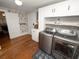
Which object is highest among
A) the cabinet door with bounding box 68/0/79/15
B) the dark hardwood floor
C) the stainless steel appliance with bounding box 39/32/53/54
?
the cabinet door with bounding box 68/0/79/15

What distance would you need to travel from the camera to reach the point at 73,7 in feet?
5.11

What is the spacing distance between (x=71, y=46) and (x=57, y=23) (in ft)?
3.62

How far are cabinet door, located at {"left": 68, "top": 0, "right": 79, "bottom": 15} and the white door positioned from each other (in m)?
3.33

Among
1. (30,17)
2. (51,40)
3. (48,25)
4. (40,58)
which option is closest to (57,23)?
(48,25)

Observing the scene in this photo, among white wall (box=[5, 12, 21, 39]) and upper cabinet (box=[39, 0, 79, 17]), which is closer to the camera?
upper cabinet (box=[39, 0, 79, 17])

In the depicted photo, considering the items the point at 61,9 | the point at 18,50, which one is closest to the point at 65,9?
the point at 61,9

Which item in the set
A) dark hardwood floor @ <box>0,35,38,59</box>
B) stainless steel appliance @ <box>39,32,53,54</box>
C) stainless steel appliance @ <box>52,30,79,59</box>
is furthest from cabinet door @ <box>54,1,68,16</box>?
dark hardwood floor @ <box>0,35,38,59</box>

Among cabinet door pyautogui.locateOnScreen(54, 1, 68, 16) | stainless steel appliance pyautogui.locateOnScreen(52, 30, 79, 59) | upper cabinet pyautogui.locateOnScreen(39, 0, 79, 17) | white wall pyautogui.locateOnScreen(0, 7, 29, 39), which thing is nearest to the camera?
stainless steel appliance pyautogui.locateOnScreen(52, 30, 79, 59)

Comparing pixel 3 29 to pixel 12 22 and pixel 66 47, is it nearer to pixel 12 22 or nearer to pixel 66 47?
pixel 12 22

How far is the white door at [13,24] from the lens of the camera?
3.43 meters

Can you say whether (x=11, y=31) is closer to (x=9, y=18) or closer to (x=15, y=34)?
(x=15, y=34)

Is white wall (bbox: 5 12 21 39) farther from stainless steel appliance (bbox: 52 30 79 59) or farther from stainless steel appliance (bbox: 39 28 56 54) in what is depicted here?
stainless steel appliance (bbox: 52 30 79 59)

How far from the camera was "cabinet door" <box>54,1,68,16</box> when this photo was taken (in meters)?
1.72

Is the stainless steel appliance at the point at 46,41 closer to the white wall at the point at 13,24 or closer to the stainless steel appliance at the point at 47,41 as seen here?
the stainless steel appliance at the point at 47,41
